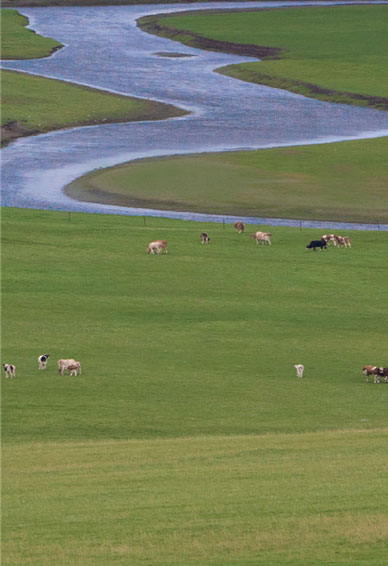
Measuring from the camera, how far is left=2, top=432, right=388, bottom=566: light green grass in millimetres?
20312

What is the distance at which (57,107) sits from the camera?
110 meters

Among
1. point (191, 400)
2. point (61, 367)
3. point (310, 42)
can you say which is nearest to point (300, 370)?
point (191, 400)

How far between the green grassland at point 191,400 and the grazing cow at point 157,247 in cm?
46

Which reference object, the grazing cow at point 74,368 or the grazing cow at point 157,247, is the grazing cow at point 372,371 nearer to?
the grazing cow at point 74,368

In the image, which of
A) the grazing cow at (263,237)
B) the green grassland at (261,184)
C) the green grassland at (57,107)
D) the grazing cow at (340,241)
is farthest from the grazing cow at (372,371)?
the green grassland at (57,107)

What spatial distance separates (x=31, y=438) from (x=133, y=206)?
44893 millimetres

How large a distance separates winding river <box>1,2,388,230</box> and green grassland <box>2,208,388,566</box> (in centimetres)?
1486

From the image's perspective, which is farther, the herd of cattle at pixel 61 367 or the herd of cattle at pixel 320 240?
the herd of cattle at pixel 320 240

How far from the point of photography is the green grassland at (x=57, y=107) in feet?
338

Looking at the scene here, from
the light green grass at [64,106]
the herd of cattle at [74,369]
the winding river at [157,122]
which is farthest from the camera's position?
the light green grass at [64,106]

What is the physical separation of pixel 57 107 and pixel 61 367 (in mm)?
76691

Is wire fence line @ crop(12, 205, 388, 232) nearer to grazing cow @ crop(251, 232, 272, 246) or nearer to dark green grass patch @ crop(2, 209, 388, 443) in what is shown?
dark green grass patch @ crop(2, 209, 388, 443)

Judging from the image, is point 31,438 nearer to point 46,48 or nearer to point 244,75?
point 244,75

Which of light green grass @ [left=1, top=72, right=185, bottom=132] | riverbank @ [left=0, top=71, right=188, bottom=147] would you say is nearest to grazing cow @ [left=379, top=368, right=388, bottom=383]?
riverbank @ [left=0, top=71, right=188, bottom=147]
